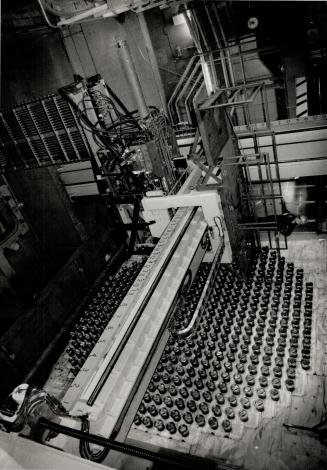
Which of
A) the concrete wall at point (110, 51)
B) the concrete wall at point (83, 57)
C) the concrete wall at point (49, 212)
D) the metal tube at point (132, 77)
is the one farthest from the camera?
the concrete wall at point (110, 51)

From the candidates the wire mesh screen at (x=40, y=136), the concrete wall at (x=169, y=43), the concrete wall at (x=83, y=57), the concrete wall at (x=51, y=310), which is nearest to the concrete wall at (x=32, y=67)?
the concrete wall at (x=83, y=57)

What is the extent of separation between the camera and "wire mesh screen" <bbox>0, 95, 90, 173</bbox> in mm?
6000

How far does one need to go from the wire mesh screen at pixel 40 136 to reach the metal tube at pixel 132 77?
9.62 feet

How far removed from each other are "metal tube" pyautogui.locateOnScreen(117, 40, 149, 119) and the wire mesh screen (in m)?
2.93

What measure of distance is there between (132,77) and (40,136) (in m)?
3.79

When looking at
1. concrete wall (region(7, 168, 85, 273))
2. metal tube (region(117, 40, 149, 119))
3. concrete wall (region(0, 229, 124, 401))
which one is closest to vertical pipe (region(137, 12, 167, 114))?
metal tube (region(117, 40, 149, 119))

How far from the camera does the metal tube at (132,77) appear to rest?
8633mm

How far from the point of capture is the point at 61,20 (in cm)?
626

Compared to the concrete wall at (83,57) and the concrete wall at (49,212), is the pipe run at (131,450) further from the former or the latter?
the concrete wall at (83,57)

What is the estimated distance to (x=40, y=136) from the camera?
6.38 m

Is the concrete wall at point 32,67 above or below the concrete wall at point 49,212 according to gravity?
above

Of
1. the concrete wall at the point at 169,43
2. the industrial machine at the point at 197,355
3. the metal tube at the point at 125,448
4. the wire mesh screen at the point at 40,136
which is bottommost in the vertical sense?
the industrial machine at the point at 197,355

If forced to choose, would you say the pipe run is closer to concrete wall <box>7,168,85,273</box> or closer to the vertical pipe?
concrete wall <box>7,168,85,273</box>

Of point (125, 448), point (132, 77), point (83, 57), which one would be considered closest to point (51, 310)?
point (125, 448)
